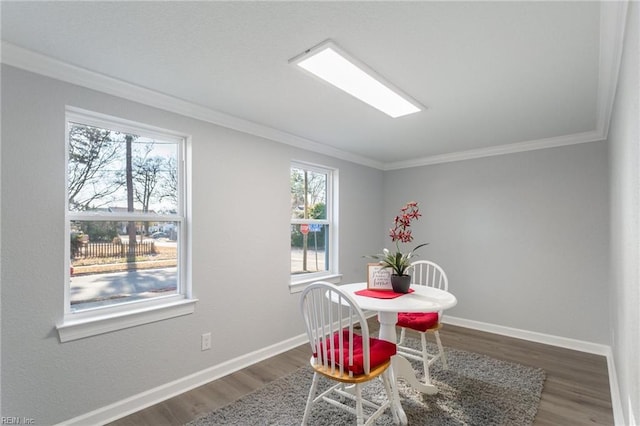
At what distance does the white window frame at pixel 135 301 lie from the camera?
2.01 meters

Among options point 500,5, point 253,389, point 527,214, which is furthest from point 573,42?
point 253,389

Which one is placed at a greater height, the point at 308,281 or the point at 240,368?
the point at 308,281


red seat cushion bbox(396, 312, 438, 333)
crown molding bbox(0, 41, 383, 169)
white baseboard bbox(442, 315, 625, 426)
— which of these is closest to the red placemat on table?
red seat cushion bbox(396, 312, 438, 333)

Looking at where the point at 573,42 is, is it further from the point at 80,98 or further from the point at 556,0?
the point at 80,98

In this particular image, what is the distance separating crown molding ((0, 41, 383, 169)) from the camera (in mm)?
1780

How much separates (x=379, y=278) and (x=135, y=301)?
184 cm

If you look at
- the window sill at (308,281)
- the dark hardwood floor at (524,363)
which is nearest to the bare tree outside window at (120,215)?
the dark hardwood floor at (524,363)

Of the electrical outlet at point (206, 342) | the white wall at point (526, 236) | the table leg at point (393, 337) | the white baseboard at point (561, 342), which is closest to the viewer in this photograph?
the table leg at point (393, 337)

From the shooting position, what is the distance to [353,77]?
207cm

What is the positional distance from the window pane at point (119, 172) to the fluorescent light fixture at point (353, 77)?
1391 mm

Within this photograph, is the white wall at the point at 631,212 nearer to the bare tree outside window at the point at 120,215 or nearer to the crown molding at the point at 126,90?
the crown molding at the point at 126,90

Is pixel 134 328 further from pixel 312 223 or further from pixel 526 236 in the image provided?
pixel 526 236

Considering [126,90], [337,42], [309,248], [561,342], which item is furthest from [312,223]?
[561,342]

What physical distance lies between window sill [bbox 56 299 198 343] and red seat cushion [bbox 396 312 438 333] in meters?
1.70
